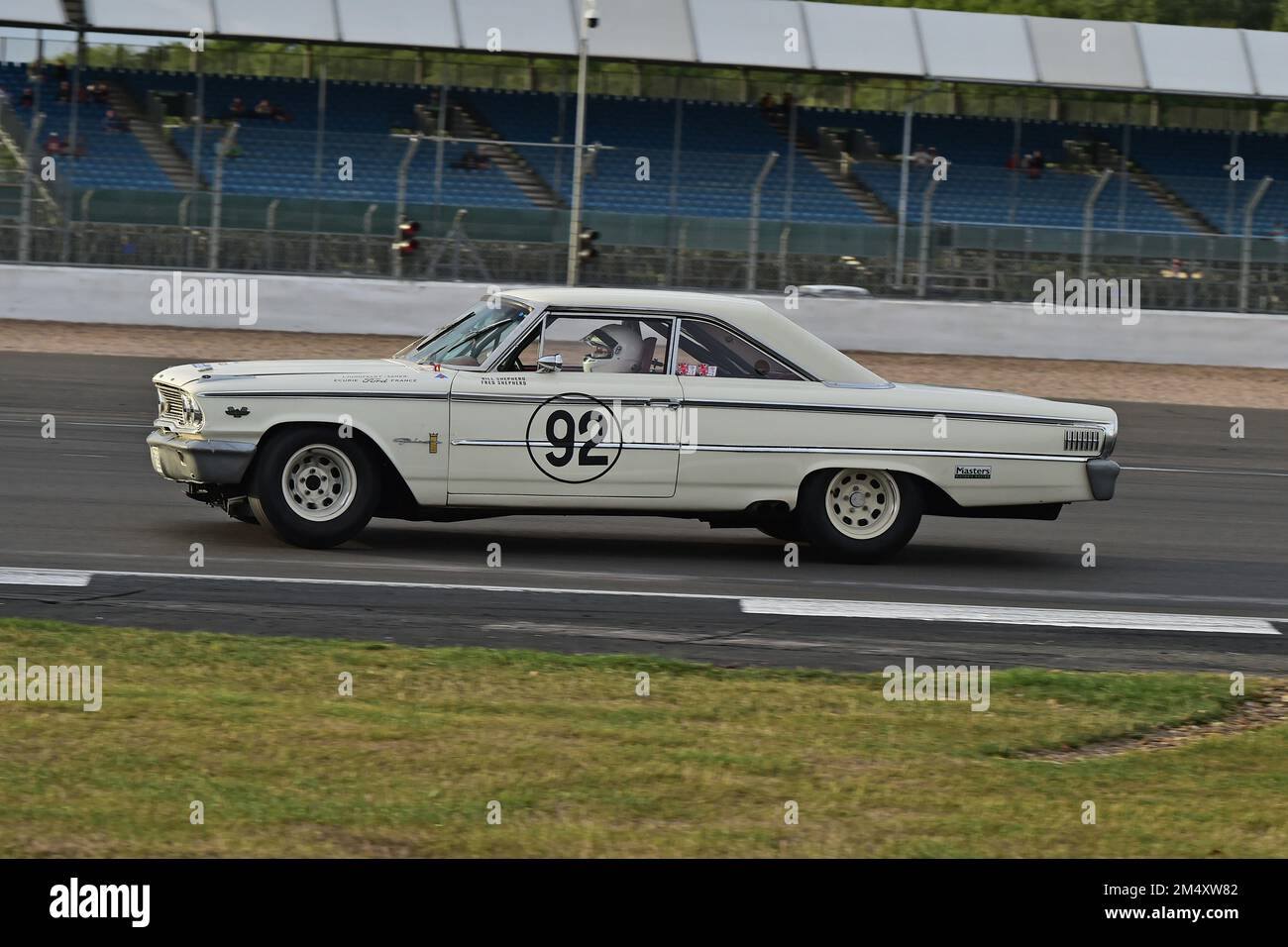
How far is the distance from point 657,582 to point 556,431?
0.97 m

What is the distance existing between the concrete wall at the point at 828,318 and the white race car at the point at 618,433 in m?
15.4

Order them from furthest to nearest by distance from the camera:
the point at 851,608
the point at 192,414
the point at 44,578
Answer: the point at 192,414
the point at 851,608
the point at 44,578

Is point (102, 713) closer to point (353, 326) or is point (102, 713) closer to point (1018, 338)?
point (353, 326)

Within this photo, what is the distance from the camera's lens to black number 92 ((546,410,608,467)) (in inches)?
363

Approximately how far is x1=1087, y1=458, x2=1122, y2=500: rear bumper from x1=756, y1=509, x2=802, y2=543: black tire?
1660mm

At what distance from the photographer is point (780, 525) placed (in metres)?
10.5

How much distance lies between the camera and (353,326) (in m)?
25.3

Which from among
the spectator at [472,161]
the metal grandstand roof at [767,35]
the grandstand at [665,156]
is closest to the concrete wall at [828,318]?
the grandstand at [665,156]

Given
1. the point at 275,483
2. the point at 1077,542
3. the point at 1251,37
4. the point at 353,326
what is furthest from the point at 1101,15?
the point at 275,483

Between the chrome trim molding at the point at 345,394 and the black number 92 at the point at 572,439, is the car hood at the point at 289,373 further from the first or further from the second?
the black number 92 at the point at 572,439

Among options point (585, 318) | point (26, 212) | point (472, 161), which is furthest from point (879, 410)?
point (472, 161)

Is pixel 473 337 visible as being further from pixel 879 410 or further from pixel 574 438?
pixel 879 410

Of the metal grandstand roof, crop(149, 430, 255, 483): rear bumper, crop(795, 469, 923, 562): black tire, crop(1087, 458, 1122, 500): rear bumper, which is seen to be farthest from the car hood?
the metal grandstand roof
